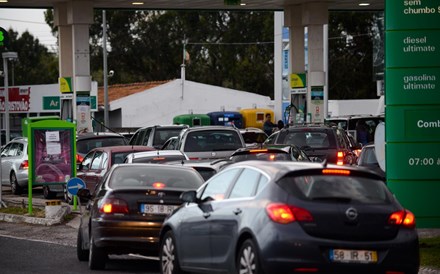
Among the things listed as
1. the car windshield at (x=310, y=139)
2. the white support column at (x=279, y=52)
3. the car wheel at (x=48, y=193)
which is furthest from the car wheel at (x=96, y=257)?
the white support column at (x=279, y=52)

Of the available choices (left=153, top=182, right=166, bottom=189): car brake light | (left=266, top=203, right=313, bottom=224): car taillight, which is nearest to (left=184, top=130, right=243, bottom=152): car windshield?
(left=153, top=182, right=166, bottom=189): car brake light

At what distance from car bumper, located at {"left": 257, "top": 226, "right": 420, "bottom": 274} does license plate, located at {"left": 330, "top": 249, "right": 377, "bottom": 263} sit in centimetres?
3

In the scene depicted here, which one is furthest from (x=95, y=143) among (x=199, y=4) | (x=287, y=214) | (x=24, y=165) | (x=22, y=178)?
(x=287, y=214)

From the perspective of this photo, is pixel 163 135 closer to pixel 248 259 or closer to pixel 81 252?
pixel 81 252

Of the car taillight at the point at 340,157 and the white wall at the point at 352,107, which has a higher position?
the white wall at the point at 352,107

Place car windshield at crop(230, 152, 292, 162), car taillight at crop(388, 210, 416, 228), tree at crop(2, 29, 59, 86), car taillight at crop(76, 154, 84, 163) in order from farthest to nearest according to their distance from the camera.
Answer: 1. tree at crop(2, 29, 59, 86)
2. car taillight at crop(76, 154, 84, 163)
3. car windshield at crop(230, 152, 292, 162)
4. car taillight at crop(388, 210, 416, 228)

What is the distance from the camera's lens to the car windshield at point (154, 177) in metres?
16.9

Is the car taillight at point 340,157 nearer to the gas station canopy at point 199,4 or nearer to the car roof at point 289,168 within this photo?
the gas station canopy at point 199,4

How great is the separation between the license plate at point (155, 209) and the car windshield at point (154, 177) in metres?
0.44

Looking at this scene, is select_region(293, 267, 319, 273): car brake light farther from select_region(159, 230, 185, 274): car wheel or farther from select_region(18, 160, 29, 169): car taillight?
select_region(18, 160, 29, 169): car taillight

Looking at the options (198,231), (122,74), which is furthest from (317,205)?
(122,74)

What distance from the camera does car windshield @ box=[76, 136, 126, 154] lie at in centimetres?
3291

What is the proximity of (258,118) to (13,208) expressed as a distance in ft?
141

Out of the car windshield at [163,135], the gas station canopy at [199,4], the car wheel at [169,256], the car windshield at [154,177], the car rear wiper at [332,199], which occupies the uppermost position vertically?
the gas station canopy at [199,4]
